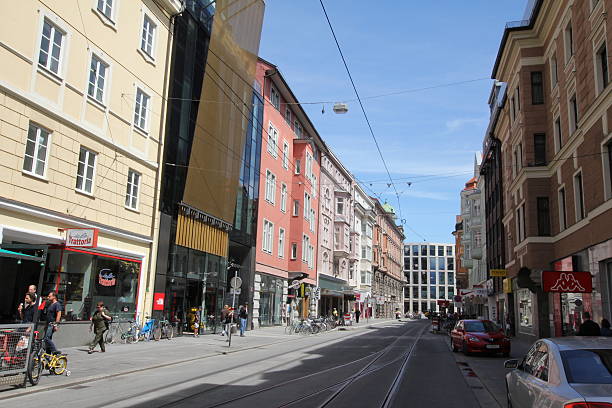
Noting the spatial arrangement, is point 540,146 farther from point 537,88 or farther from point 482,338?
point 482,338

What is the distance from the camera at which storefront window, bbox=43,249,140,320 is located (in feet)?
60.1

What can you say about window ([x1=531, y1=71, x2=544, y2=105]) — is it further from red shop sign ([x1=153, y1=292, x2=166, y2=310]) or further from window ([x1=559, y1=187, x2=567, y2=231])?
red shop sign ([x1=153, y1=292, x2=166, y2=310])

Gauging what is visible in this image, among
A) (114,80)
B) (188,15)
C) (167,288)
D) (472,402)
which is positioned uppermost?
(188,15)

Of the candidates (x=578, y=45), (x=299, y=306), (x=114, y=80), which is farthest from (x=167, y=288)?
(x=299, y=306)

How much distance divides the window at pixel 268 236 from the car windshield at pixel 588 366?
1250 inches

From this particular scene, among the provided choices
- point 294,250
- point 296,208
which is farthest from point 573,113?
point 294,250

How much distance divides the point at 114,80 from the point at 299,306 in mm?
30045

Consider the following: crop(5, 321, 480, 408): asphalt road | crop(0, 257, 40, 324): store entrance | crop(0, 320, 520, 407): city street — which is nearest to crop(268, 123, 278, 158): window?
crop(0, 320, 520, 407): city street

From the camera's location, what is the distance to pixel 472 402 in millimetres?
10164

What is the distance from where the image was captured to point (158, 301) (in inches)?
905

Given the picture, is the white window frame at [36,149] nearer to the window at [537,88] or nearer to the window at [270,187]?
the window at [270,187]

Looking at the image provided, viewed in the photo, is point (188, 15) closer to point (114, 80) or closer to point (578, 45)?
point (114, 80)

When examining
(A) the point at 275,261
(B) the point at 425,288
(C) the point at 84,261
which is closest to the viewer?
(C) the point at 84,261

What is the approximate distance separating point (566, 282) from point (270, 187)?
80.8ft
